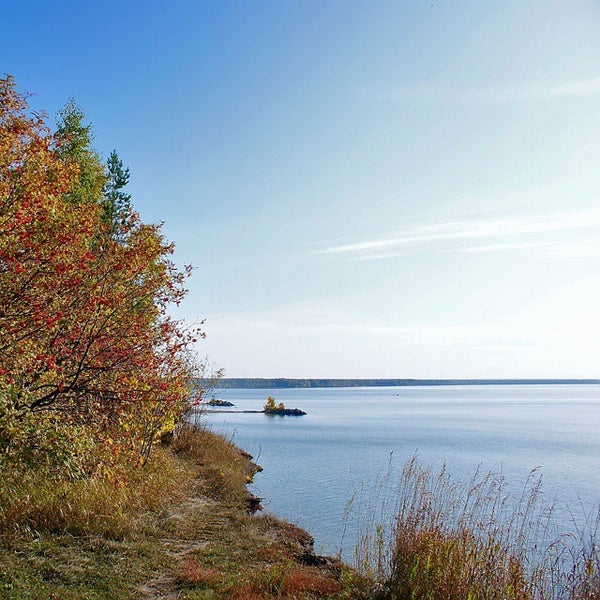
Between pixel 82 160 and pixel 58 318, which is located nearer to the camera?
pixel 58 318

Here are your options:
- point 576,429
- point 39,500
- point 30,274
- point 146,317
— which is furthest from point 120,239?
point 576,429

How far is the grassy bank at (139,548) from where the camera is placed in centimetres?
718

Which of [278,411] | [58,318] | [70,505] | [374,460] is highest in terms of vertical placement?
[58,318]

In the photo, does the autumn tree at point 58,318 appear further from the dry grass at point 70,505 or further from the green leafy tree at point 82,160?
the green leafy tree at point 82,160

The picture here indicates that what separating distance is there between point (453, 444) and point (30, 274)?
37.4 metres

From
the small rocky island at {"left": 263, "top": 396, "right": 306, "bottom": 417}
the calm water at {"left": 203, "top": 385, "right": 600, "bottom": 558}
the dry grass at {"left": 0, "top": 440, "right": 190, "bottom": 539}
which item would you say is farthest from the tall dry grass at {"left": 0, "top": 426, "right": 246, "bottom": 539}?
the small rocky island at {"left": 263, "top": 396, "right": 306, "bottom": 417}

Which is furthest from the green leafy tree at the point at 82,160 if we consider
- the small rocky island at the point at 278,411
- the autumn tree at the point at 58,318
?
the small rocky island at the point at 278,411

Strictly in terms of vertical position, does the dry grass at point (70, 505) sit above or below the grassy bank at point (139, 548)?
above

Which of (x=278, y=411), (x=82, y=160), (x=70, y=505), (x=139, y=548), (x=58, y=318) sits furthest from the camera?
(x=278, y=411)

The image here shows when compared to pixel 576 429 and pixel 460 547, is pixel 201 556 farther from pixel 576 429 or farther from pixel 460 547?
pixel 576 429

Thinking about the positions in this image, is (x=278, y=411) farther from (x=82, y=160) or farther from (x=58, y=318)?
(x=58, y=318)

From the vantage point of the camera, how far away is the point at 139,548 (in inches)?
337

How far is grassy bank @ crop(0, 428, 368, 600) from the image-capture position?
718 cm

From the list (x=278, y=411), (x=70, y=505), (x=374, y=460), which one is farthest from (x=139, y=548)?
(x=278, y=411)
